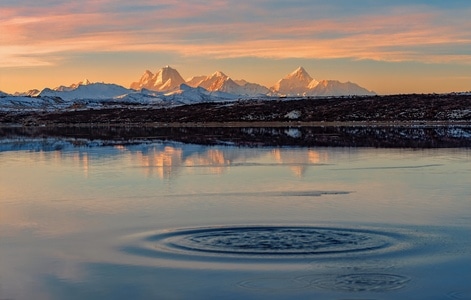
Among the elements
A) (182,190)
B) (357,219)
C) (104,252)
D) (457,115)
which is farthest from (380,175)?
(457,115)

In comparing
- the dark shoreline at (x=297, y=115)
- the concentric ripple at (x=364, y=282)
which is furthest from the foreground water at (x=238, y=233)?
the dark shoreline at (x=297, y=115)

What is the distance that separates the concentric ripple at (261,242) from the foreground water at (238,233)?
3cm

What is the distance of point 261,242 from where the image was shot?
12.4 m

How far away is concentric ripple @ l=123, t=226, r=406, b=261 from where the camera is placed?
38.0 feet

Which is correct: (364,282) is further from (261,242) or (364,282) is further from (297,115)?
(297,115)

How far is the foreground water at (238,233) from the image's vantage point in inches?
385

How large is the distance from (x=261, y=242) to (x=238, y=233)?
2.76ft

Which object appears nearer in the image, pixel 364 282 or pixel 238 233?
pixel 364 282

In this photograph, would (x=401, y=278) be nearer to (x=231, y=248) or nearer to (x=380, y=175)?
(x=231, y=248)

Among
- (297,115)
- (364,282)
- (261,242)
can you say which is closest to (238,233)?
(261,242)

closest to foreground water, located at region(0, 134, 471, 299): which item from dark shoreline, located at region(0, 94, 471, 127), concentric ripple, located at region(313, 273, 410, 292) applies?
concentric ripple, located at region(313, 273, 410, 292)

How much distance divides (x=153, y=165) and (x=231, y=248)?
49.6 feet

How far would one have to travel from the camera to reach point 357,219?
47.2 ft

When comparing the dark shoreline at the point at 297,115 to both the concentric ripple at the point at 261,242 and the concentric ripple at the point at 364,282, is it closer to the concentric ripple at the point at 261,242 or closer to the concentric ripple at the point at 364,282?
the concentric ripple at the point at 261,242
